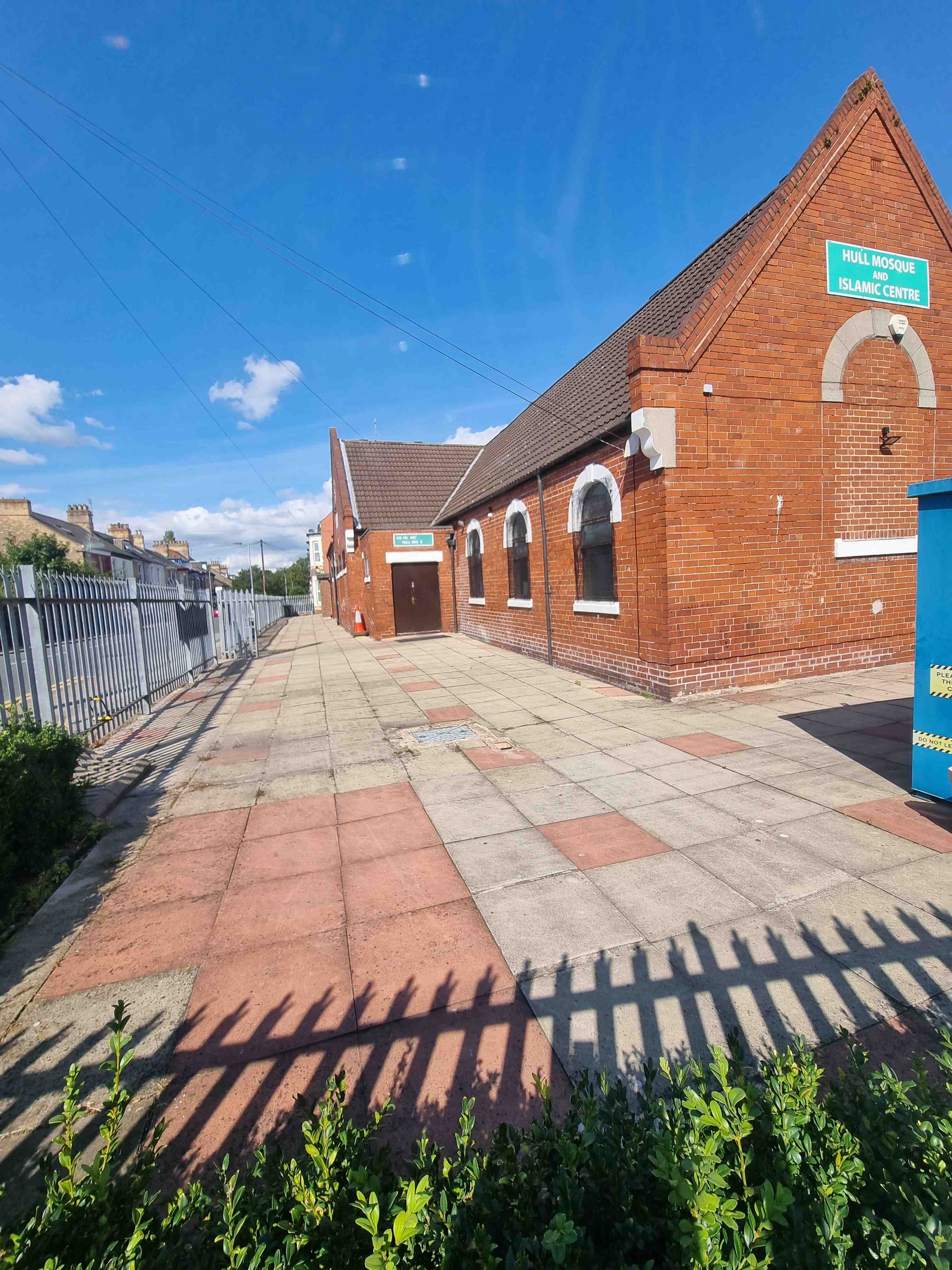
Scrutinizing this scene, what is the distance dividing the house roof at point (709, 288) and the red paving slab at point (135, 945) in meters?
7.54

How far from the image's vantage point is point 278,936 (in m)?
3.13

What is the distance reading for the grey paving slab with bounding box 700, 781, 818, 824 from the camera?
13.8 feet

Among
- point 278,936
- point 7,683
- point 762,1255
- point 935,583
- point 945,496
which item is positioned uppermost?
point 945,496

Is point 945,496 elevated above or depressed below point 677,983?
above

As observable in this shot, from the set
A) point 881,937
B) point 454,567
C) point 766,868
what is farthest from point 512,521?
point 881,937

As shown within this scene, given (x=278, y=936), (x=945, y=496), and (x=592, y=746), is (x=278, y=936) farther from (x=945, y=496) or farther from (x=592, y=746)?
(x=945, y=496)

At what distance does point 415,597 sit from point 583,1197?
60.0 feet

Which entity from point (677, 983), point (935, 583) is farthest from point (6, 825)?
point (935, 583)

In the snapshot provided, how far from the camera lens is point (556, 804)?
473 centimetres

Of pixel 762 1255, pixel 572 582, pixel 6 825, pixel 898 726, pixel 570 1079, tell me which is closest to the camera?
pixel 762 1255

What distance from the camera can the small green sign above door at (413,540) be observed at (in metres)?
18.6

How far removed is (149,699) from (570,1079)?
30.8 feet

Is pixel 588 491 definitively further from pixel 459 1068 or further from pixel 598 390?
pixel 459 1068

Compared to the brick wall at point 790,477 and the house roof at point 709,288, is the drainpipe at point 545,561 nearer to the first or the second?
the house roof at point 709,288
